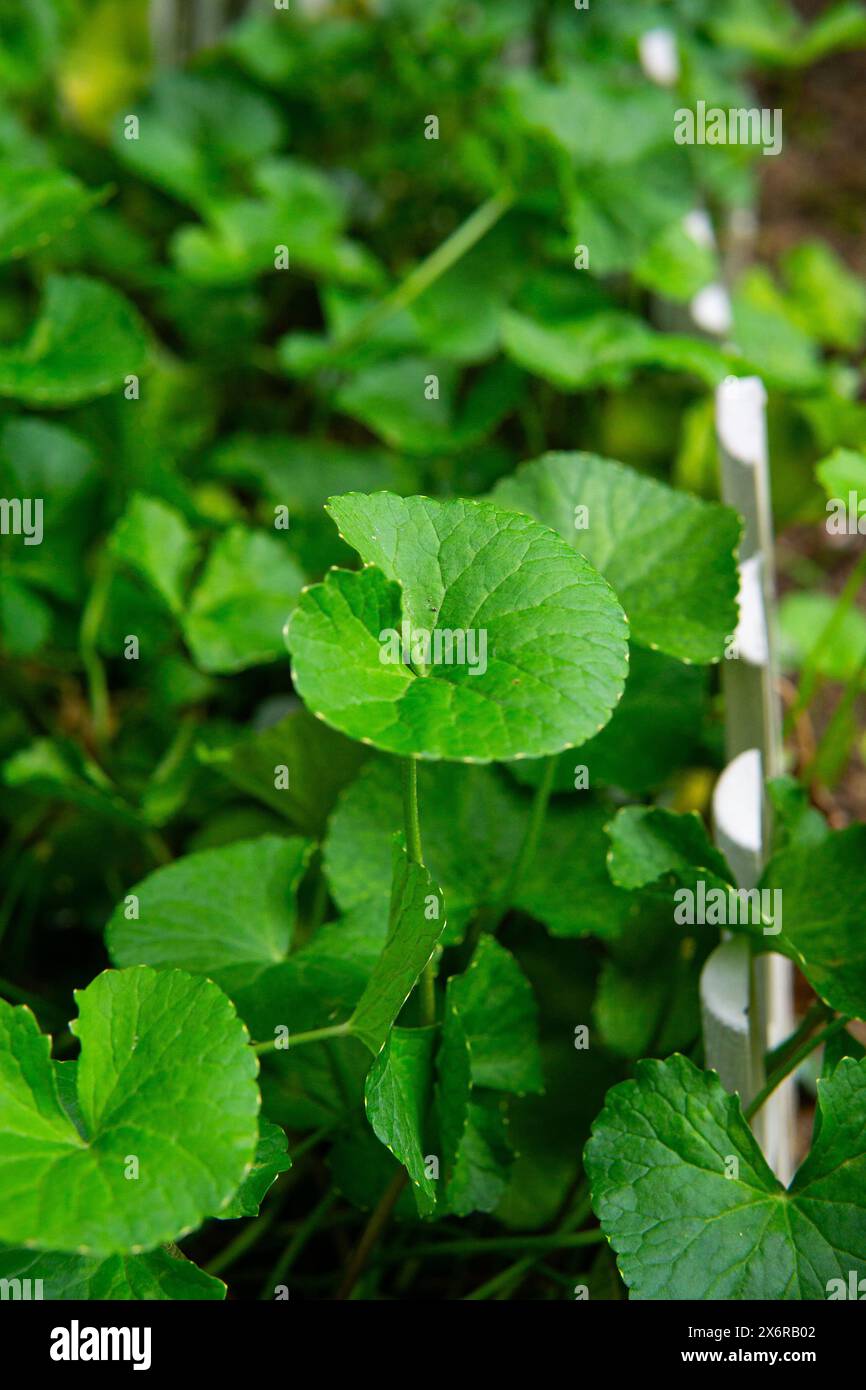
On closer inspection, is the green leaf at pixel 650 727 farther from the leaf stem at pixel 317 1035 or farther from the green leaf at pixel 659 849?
the leaf stem at pixel 317 1035

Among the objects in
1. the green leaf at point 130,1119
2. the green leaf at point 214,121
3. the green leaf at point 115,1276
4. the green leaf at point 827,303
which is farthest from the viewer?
the green leaf at point 827,303

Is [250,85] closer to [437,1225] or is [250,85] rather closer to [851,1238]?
[437,1225]

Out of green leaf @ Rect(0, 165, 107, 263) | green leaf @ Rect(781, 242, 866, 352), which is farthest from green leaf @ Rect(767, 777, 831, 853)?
green leaf @ Rect(781, 242, 866, 352)

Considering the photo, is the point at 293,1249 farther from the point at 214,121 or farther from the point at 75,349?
the point at 214,121

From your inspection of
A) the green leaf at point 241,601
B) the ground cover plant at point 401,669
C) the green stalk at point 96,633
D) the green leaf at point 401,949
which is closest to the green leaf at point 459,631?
the ground cover plant at point 401,669

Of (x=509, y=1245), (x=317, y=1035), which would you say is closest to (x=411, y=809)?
(x=317, y=1035)

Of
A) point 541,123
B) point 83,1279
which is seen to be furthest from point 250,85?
point 83,1279
